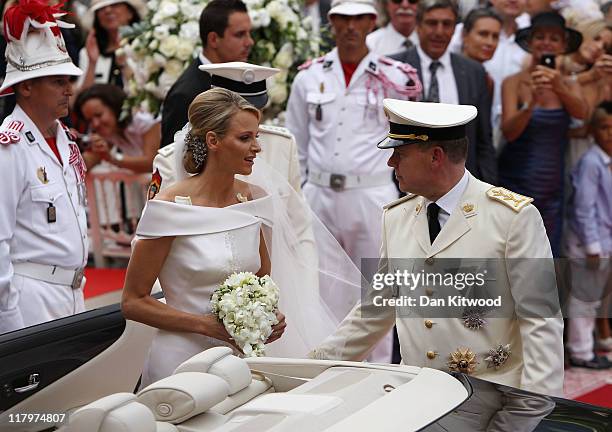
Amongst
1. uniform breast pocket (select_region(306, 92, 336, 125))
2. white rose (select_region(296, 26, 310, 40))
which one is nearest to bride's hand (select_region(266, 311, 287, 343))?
uniform breast pocket (select_region(306, 92, 336, 125))

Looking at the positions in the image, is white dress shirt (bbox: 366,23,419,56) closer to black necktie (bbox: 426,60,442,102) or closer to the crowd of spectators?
the crowd of spectators

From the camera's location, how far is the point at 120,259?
905 centimetres

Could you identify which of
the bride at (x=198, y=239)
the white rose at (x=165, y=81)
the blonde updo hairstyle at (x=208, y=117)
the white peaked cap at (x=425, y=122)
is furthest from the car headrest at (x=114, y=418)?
the white rose at (x=165, y=81)

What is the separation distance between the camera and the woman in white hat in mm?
8977

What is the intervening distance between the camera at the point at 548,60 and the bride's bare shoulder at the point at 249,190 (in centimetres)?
325

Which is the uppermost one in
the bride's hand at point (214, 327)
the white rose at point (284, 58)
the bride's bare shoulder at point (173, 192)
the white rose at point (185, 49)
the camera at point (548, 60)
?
the white rose at point (185, 49)

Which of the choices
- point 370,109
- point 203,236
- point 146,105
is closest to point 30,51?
point 203,236

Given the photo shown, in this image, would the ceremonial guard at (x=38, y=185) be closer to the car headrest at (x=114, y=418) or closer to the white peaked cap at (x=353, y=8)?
the car headrest at (x=114, y=418)

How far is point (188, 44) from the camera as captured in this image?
6688 millimetres

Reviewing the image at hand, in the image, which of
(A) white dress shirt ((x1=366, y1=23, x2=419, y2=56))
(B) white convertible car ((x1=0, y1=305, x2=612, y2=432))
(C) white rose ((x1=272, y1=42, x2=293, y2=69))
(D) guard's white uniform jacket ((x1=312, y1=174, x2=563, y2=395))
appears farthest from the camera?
(A) white dress shirt ((x1=366, y1=23, x2=419, y2=56))

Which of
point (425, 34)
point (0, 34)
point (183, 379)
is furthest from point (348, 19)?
point (183, 379)

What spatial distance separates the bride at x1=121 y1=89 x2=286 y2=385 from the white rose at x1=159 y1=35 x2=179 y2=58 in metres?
2.58

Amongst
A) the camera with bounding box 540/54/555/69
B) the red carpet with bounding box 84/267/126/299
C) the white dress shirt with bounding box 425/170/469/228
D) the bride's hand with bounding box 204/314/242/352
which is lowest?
the red carpet with bounding box 84/267/126/299

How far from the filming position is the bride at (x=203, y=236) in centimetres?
399
